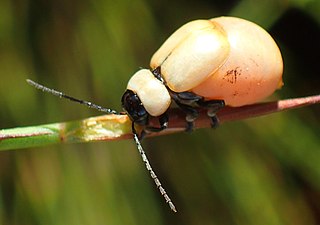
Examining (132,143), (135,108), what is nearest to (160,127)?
(135,108)

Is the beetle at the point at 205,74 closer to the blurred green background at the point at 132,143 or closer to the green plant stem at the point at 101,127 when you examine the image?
the green plant stem at the point at 101,127

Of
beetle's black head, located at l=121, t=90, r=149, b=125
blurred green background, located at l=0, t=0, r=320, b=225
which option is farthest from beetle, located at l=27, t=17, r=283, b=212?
blurred green background, located at l=0, t=0, r=320, b=225

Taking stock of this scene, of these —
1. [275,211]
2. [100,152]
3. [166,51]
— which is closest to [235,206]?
[275,211]

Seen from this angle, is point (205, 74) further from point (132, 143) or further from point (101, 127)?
point (132, 143)

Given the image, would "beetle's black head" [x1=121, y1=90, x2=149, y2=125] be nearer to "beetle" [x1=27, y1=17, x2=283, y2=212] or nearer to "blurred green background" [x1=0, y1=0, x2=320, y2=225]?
"beetle" [x1=27, y1=17, x2=283, y2=212]

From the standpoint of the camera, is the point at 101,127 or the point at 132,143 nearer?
the point at 101,127

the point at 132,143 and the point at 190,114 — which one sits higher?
the point at 190,114
